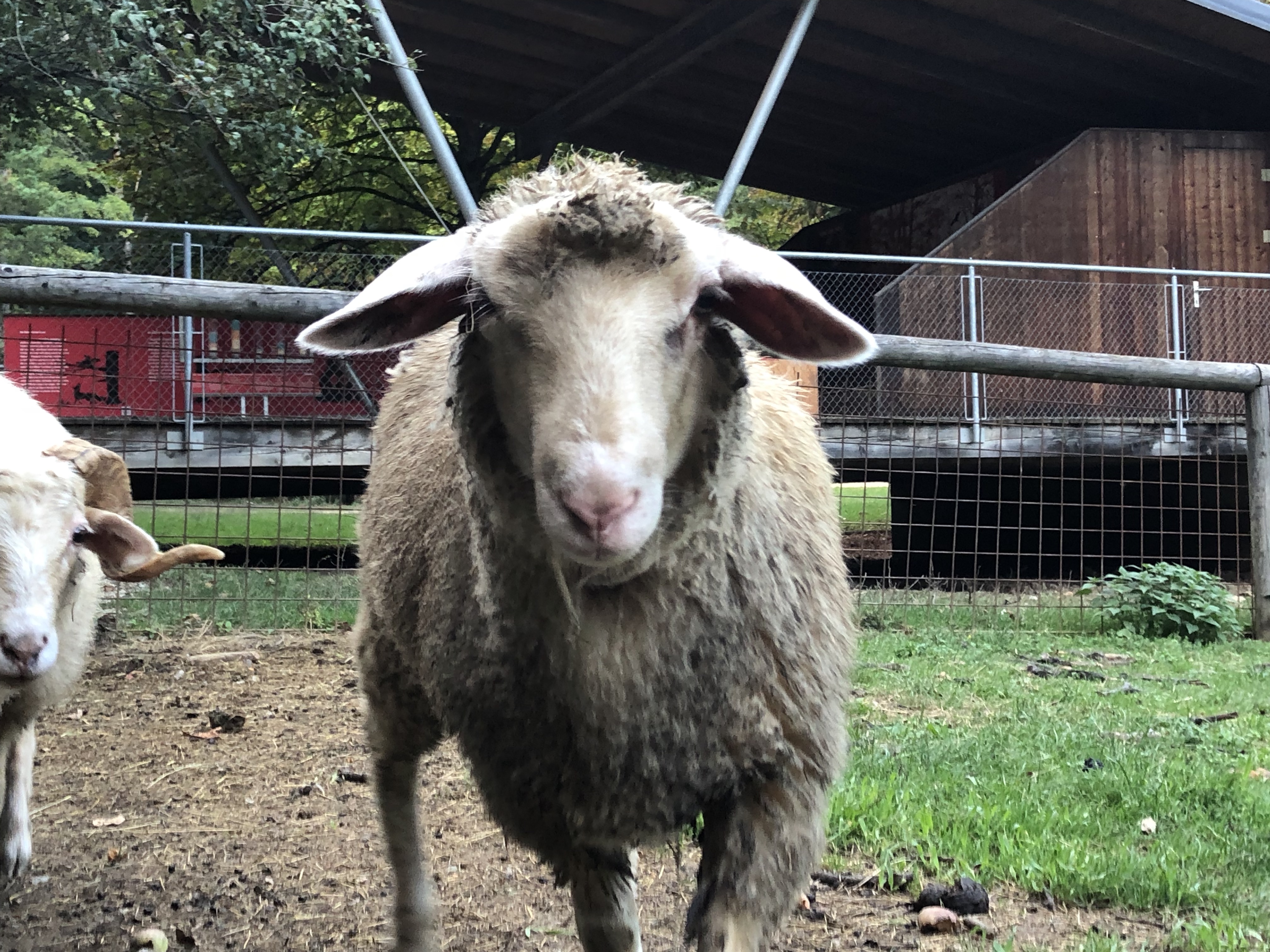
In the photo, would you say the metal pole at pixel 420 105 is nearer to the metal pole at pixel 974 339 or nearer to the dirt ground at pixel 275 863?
the metal pole at pixel 974 339

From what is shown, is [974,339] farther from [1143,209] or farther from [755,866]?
[755,866]

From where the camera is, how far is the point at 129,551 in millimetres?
3461

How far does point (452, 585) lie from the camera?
89.2 inches

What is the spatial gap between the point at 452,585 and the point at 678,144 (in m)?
13.9

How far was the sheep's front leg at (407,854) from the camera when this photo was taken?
2639mm

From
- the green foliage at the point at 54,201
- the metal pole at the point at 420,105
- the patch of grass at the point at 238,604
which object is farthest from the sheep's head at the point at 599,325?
the green foliage at the point at 54,201

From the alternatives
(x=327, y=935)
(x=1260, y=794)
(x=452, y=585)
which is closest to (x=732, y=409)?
(x=452, y=585)

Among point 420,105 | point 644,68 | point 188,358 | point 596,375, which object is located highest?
point 644,68

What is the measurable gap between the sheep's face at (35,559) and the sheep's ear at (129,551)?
0.08m

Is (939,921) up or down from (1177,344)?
down

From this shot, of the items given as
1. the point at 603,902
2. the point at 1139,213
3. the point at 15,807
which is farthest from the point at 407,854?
the point at 1139,213

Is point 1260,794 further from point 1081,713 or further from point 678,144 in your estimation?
point 678,144

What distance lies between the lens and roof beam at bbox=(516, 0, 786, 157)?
10578 millimetres

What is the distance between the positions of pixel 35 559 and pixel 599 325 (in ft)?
7.11
